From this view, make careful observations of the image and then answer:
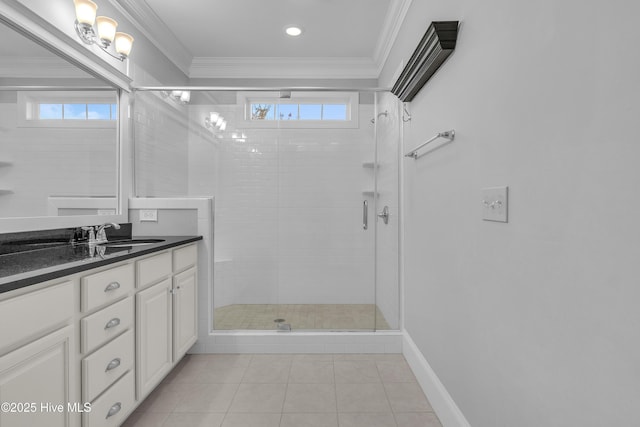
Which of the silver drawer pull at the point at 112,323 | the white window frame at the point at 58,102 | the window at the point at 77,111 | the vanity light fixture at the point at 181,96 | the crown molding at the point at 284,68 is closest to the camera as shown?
the silver drawer pull at the point at 112,323

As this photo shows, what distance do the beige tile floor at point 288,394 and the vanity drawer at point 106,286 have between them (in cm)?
74

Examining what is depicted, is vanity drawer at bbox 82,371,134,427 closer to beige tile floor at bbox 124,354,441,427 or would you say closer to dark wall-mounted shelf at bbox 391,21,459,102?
beige tile floor at bbox 124,354,441,427

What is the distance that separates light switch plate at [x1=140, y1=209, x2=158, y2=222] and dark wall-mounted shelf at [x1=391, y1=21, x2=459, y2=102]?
6.44ft

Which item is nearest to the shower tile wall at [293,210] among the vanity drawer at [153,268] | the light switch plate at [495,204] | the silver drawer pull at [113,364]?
the vanity drawer at [153,268]

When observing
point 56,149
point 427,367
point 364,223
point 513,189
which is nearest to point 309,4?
point 364,223

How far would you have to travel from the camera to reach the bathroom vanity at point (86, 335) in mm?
953

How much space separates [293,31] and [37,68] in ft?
6.47

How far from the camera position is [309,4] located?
2.57m

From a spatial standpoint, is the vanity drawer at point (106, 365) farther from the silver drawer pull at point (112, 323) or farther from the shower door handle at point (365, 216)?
the shower door handle at point (365, 216)

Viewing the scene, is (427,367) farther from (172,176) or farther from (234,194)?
(172,176)

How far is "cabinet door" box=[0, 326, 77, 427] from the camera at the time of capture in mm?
921

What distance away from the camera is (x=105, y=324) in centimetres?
135

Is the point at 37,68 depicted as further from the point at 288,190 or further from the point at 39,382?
the point at 288,190

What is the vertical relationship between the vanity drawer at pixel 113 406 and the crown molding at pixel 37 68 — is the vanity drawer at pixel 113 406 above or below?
below
